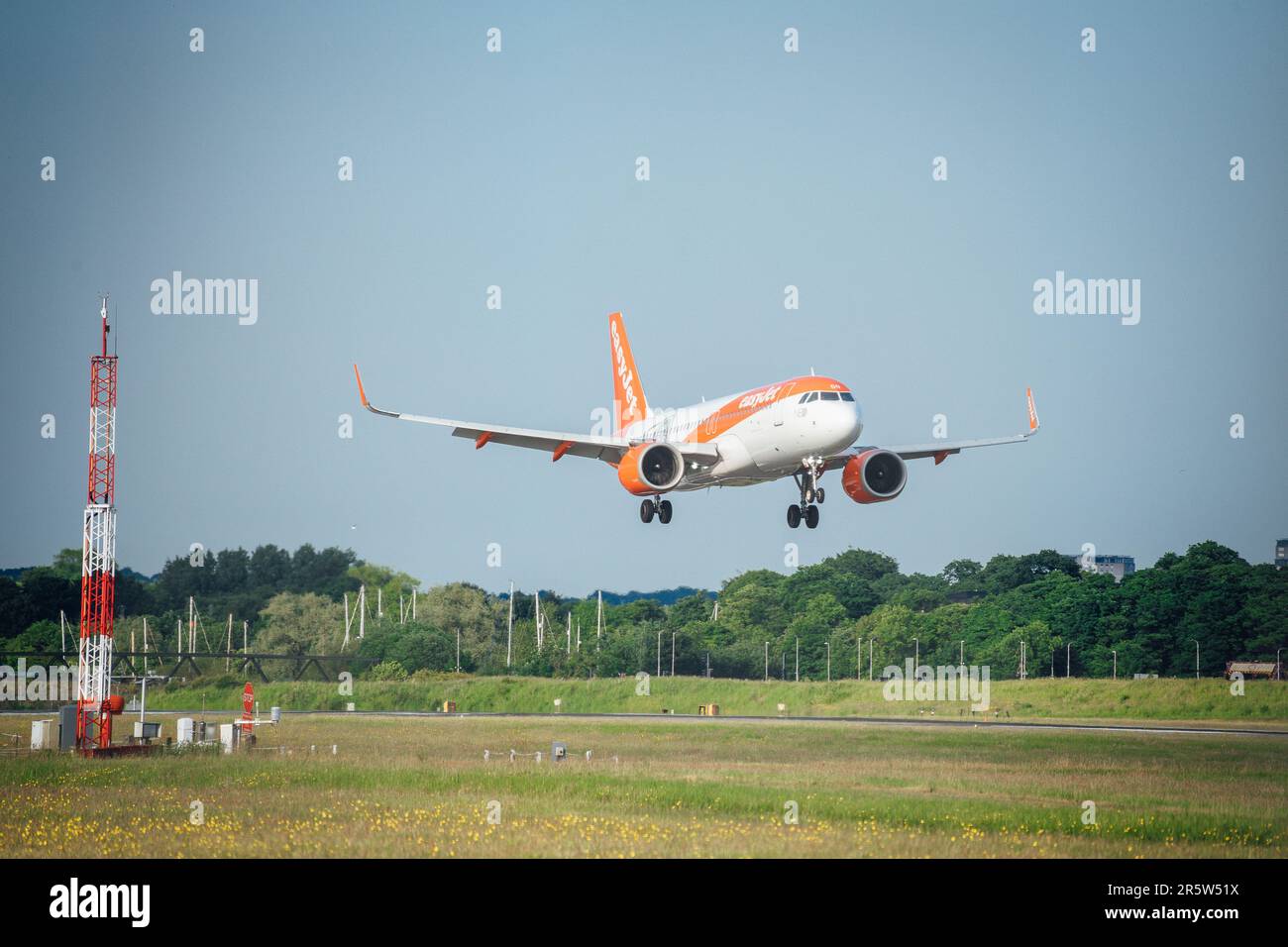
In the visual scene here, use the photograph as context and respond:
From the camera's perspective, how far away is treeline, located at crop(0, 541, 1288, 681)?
109625 mm

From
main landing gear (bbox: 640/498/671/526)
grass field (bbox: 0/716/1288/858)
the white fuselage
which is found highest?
the white fuselage

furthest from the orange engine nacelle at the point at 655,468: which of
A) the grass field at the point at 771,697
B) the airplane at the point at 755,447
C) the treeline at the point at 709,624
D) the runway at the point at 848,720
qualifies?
the treeline at the point at 709,624

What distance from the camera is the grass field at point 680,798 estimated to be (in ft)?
103

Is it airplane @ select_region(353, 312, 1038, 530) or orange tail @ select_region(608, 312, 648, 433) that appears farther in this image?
orange tail @ select_region(608, 312, 648, 433)

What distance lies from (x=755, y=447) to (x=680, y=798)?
58.6ft

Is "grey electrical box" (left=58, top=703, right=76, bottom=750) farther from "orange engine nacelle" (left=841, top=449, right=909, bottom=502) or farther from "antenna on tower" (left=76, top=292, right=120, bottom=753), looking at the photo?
"orange engine nacelle" (left=841, top=449, right=909, bottom=502)

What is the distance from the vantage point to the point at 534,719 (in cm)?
7775

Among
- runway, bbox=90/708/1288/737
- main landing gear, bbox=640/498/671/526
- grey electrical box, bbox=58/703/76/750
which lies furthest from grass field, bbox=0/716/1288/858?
main landing gear, bbox=640/498/671/526

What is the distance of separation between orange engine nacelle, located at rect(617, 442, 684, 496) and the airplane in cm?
4

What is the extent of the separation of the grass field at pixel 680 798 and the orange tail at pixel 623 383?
836 inches

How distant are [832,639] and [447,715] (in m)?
44.7

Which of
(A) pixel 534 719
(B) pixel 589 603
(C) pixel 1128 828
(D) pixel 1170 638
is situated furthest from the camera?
(B) pixel 589 603
